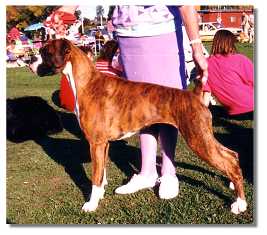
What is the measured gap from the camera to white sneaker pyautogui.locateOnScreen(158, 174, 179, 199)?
210 inches

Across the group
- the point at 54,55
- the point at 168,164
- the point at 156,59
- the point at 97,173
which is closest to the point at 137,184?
the point at 168,164

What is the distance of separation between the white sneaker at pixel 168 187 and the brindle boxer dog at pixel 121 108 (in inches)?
29.6

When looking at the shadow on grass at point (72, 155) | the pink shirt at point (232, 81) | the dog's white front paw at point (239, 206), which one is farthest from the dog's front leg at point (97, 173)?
the pink shirt at point (232, 81)

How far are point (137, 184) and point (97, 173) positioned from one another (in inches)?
32.5

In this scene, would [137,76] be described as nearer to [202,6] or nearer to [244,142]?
[202,6]

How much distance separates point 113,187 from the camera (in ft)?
18.9

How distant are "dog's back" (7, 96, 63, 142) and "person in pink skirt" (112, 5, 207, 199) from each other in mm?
2930

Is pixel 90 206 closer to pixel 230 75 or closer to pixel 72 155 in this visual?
pixel 72 155

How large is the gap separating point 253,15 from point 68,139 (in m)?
3.96

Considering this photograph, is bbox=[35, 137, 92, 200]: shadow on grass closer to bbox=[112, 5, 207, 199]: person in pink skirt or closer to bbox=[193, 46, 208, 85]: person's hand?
bbox=[112, 5, 207, 199]: person in pink skirt

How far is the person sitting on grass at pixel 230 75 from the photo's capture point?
25.3 ft

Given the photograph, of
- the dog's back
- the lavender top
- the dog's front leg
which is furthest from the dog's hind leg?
the dog's back

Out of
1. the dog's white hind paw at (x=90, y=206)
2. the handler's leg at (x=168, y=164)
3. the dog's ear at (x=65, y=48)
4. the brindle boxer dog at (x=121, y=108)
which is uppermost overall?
the dog's ear at (x=65, y=48)

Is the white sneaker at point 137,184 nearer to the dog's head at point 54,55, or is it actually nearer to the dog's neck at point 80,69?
the dog's neck at point 80,69
